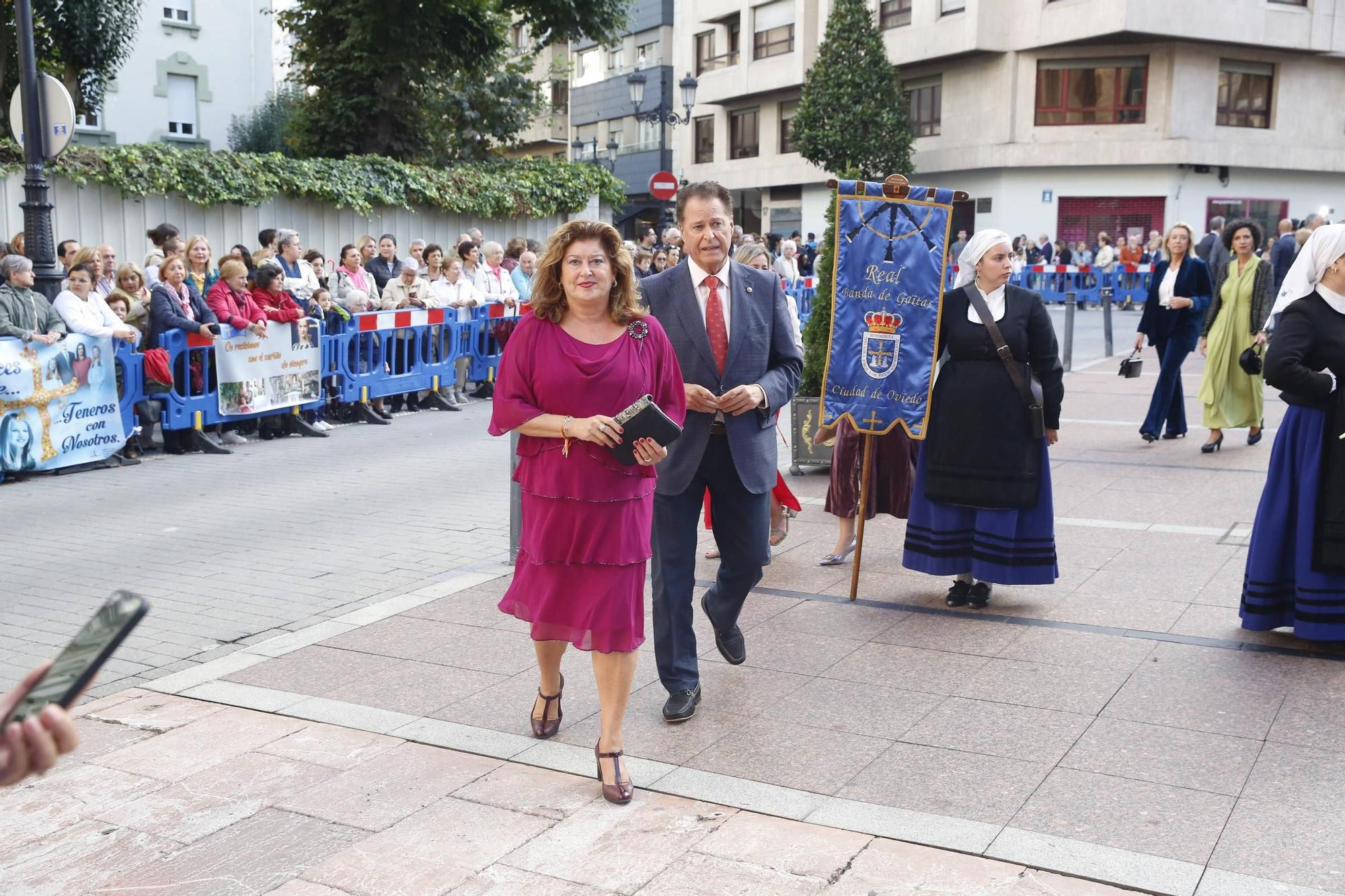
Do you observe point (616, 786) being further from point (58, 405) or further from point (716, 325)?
point (58, 405)

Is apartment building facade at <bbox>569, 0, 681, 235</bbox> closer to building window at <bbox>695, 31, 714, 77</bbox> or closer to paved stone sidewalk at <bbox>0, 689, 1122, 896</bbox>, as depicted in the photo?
building window at <bbox>695, 31, 714, 77</bbox>

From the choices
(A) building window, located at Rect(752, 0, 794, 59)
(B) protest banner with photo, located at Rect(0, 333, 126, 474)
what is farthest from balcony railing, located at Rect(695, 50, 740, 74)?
(B) protest banner with photo, located at Rect(0, 333, 126, 474)

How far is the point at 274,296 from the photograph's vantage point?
12.6 metres

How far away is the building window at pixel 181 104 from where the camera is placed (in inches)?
1425

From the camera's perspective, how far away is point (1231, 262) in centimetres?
1107

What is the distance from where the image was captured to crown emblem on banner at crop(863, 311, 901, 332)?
6457 mm

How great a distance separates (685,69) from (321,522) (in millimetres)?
45161

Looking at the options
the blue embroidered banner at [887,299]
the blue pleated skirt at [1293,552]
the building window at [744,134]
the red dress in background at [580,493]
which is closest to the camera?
the red dress in background at [580,493]

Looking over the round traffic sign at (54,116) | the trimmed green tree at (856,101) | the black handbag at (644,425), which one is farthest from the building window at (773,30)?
the black handbag at (644,425)

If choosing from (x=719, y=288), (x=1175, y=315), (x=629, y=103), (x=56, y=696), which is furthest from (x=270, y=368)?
(x=629, y=103)

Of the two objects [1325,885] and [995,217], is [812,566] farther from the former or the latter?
[995,217]

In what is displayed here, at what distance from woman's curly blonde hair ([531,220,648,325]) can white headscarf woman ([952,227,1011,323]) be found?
248 centimetres

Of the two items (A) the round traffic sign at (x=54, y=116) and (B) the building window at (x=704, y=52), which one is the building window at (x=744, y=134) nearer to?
(B) the building window at (x=704, y=52)

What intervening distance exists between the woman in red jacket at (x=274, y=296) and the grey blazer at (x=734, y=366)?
821cm
